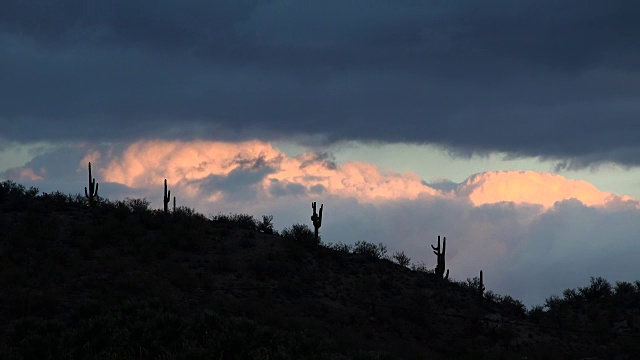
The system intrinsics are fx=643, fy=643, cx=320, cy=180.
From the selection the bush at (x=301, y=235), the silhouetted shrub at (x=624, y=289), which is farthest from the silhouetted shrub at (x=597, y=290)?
the bush at (x=301, y=235)

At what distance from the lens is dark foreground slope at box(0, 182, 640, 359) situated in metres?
25.4

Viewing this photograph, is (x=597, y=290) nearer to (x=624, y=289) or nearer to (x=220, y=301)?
(x=624, y=289)

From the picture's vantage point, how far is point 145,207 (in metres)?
56.5

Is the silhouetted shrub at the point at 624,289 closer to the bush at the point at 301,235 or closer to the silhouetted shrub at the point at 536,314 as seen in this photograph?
the silhouetted shrub at the point at 536,314

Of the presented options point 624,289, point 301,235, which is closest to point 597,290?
point 624,289

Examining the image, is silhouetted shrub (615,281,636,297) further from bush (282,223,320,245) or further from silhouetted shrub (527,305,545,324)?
bush (282,223,320,245)

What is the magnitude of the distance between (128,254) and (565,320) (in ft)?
124

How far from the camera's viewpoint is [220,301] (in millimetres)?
38562

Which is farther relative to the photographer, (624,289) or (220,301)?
(624,289)

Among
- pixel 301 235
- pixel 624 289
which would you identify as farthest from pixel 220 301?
pixel 624 289

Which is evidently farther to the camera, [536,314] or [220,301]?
[536,314]

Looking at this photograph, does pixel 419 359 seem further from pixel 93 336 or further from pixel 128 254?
pixel 128 254

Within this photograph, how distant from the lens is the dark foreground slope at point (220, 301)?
999 inches

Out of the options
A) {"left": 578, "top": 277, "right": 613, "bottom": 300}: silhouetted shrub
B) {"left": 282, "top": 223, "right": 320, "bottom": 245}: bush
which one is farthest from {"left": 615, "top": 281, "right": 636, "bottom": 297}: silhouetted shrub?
{"left": 282, "top": 223, "right": 320, "bottom": 245}: bush
